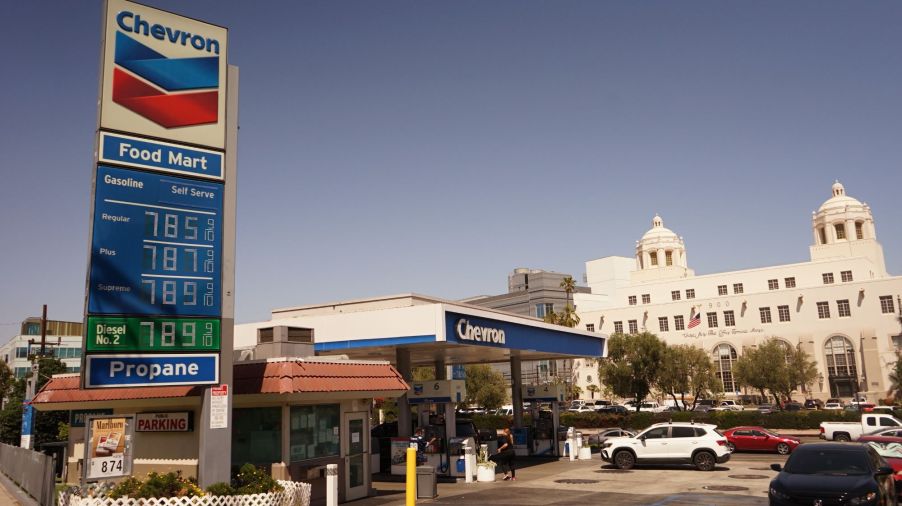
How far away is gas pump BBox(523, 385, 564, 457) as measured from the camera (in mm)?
32719

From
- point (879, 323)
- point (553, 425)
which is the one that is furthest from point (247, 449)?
point (879, 323)

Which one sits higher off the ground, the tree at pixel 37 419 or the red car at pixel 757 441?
the tree at pixel 37 419

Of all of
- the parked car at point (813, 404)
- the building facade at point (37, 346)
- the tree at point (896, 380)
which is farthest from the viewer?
the building facade at point (37, 346)

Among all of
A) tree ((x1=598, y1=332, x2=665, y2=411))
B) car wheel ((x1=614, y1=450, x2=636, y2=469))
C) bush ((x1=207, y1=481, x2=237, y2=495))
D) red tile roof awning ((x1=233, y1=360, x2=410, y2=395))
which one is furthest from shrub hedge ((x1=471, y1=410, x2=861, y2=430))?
bush ((x1=207, y1=481, x2=237, y2=495))

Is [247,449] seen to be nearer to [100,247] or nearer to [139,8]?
[100,247]

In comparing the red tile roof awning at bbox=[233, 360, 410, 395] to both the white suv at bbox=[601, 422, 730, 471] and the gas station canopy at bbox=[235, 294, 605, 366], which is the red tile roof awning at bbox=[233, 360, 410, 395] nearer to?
Result: the gas station canopy at bbox=[235, 294, 605, 366]

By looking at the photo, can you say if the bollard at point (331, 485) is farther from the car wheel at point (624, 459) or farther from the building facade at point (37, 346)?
the building facade at point (37, 346)

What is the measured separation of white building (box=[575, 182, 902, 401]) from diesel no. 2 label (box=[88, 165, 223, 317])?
72.5 meters

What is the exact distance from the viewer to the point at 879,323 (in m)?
77.2

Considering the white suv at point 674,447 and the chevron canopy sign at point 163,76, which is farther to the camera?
the white suv at point 674,447

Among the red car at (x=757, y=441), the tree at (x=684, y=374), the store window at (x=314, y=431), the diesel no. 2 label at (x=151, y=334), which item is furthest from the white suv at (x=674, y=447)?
the tree at (x=684, y=374)

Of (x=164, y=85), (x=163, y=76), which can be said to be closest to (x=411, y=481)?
(x=164, y=85)

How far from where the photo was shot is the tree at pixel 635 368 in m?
61.2

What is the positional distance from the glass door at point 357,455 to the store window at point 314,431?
0.44 meters
